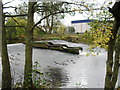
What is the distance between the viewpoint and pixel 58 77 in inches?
111

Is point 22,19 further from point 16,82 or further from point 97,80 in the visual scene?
point 97,80

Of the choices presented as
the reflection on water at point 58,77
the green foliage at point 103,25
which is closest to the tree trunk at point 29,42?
the reflection on water at point 58,77

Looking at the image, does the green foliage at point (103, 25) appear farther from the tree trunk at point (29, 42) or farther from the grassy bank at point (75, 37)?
the tree trunk at point (29, 42)

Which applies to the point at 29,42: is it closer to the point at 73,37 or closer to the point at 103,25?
the point at 103,25

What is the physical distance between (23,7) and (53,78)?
4.89 feet

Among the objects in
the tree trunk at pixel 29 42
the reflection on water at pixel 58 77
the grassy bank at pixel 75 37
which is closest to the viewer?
the grassy bank at pixel 75 37

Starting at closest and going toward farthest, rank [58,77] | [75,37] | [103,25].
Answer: [103,25] → [75,37] → [58,77]

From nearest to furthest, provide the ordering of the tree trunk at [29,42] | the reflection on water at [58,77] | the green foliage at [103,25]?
the green foliage at [103,25] → the tree trunk at [29,42] → the reflection on water at [58,77]

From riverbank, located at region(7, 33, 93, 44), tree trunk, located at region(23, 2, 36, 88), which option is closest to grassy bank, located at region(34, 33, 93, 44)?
riverbank, located at region(7, 33, 93, 44)

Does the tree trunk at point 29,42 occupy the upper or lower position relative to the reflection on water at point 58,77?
upper

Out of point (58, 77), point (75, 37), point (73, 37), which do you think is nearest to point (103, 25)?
point (75, 37)

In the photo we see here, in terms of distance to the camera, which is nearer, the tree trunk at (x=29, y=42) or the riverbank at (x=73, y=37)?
the riverbank at (x=73, y=37)

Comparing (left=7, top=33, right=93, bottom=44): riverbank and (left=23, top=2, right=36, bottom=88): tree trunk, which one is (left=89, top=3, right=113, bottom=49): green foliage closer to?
(left=7, top=33, right=93, bottom=44): riverbank

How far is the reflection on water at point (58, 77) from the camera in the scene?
2.47 meters
